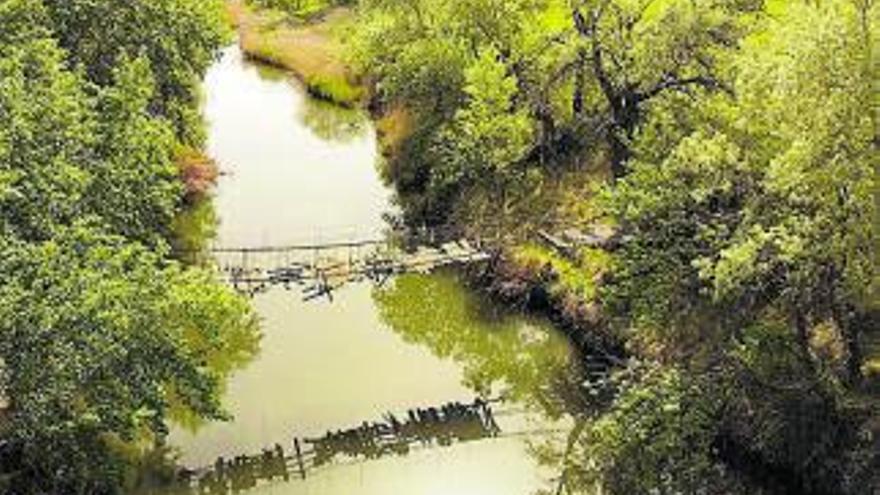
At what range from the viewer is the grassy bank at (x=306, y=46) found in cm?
7688

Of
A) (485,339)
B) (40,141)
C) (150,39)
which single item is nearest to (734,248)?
(485,339)

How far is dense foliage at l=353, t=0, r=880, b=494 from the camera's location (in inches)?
1217

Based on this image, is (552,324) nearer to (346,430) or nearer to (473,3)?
(346,430)

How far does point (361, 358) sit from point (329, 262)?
6.46 metres

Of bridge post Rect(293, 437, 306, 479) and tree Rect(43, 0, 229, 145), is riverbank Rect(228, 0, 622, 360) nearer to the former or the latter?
tree Rect(43, 0, 229, 145)

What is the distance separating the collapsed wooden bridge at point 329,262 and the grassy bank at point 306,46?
21.7m

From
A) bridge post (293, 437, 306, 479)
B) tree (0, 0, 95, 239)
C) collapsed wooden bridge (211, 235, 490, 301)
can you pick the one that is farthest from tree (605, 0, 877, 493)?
tree (0, 0, 95, 239)

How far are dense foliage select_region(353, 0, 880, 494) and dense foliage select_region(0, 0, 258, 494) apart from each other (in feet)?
37.7

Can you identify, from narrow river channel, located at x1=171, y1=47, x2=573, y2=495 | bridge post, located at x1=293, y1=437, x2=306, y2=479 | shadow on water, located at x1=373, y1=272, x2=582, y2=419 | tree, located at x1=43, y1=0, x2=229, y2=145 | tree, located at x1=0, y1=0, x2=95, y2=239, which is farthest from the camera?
tree, located at x1=43, y1=0, x2=229, y2=145

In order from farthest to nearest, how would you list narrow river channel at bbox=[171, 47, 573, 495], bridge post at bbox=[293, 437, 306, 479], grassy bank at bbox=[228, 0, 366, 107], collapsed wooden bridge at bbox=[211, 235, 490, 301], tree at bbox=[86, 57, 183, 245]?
grassy bank at bbox=[228, 0, 366, 107] < collapsed wooden bridge at bbox=[211, 235, 490, 301] < tree at bbox=[86, 57, 183, 245] < narrow river channel at bbox=[171, 47, 573, 495] < bridge post at bbox=[293, 437, 306, 479]

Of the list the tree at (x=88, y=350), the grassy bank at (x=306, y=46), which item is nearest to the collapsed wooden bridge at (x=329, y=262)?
the tree at (x=88, y=350)

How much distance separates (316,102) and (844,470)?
48.5 m

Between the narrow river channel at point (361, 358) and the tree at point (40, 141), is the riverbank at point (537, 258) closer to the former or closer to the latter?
the narrow river channel at point (361, 358)

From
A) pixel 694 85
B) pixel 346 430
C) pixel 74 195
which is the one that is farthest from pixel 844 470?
pixel 74 195
